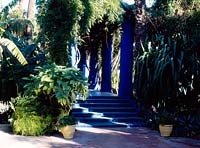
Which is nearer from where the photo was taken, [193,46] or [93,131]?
[93,131]

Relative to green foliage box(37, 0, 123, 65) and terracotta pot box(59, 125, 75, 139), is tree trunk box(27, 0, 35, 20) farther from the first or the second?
terracotta pot box(59, 125, 75, 139)

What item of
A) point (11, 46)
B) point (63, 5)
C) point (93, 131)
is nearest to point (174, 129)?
point (93, 131)

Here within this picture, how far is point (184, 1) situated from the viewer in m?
12.9

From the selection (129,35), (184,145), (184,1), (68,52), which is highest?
(184,1)

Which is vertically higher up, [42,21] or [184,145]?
[42,21]

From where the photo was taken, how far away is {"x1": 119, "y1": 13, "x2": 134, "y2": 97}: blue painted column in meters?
12.8

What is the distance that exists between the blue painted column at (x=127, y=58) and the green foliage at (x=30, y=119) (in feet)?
14.1

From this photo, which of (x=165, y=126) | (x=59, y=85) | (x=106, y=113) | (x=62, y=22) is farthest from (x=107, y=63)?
(x=59, y=85)

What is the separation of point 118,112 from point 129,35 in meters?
3.05

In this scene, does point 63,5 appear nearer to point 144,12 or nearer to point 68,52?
point 68,52

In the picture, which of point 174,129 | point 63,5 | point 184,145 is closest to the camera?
point 184,145

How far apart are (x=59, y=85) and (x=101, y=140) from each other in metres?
1.76

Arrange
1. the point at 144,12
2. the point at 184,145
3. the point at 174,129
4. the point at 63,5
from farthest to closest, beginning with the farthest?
the point at 144,12 → the point at 63,5 → the point at 174,129 → the point at 184,145

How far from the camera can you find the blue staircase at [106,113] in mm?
10750
